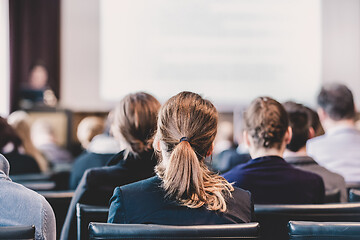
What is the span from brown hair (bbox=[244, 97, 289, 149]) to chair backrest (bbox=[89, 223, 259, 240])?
96cm

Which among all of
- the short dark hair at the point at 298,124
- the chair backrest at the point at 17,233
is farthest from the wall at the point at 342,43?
the chair backrest at the point at 17,233

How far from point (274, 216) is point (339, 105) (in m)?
1.66

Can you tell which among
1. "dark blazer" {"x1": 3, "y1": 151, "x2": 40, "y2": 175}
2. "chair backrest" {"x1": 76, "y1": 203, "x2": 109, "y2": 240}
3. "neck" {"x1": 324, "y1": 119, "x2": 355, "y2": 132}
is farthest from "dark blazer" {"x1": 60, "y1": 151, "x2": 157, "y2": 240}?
"neck" {"x1": 324, "y1": 119, "x2": 355, "y2": 132}

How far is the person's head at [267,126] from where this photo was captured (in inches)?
81.7

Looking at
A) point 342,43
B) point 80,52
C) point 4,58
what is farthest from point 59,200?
point 342,43

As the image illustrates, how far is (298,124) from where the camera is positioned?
7.98 ft

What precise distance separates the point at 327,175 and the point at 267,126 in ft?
1.38

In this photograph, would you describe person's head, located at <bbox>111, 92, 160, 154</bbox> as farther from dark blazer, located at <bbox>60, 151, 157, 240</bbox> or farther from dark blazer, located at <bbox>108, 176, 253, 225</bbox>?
dark blazer, located at <bbox>108, 176, 253, 225</bbox>

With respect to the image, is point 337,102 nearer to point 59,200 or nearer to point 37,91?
point 59,200

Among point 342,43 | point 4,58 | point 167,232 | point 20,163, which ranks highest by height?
point 342,43

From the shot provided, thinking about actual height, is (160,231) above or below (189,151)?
below

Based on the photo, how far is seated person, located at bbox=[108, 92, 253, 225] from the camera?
4.38 ft

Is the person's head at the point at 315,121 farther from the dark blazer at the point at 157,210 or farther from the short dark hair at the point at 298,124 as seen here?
the dark blazer at the point at 157,210

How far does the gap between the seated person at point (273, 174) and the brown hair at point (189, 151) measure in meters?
0.47
